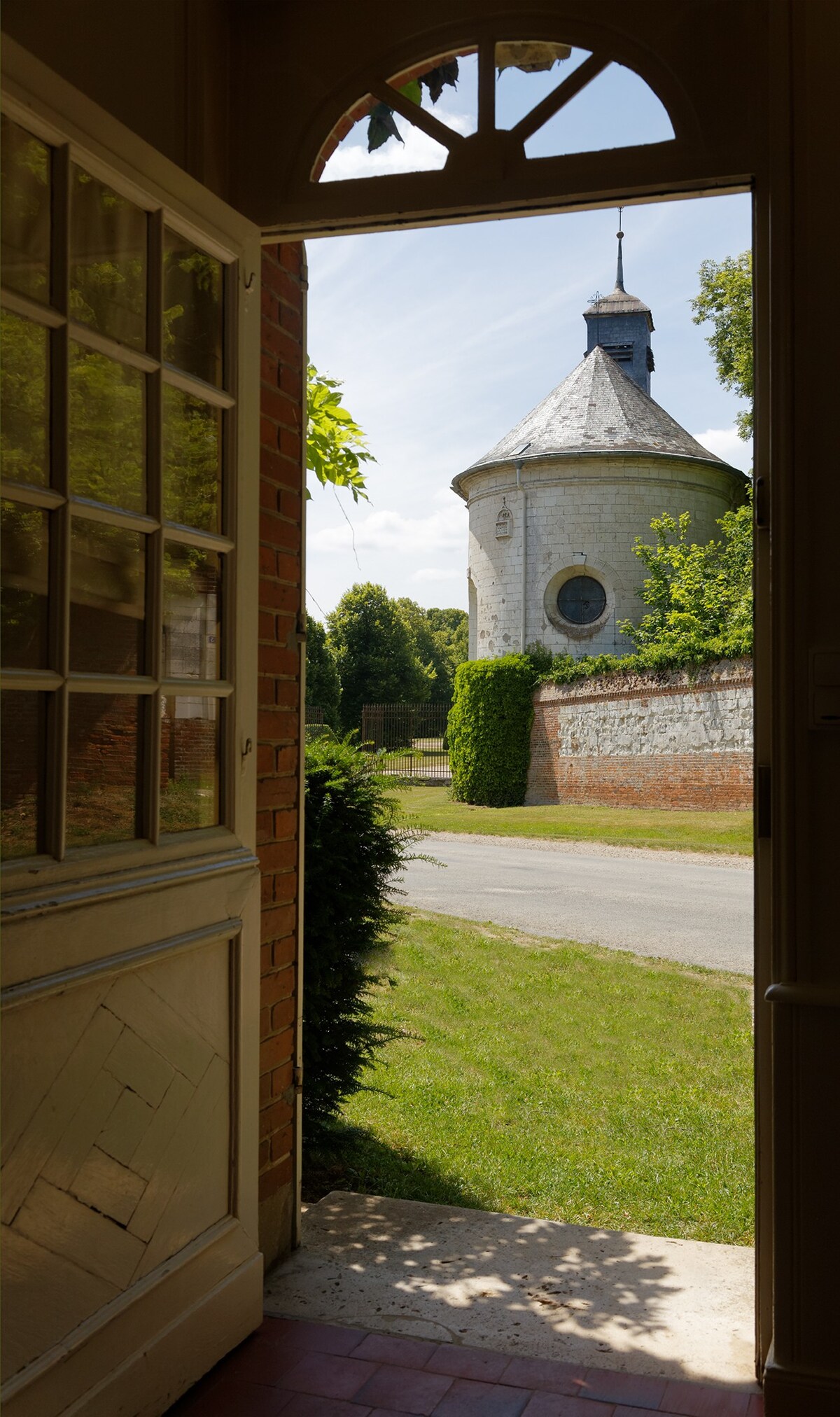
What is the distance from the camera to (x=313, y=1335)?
2.67 meters

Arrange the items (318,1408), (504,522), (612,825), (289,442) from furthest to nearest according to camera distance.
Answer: (504,522), (612,825), (289,442), (318,1408)

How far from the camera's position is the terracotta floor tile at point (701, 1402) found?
92.2 inches

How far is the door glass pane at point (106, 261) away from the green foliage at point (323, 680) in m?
25.4

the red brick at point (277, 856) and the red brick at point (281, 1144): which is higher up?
the red brick at point (277, 856)

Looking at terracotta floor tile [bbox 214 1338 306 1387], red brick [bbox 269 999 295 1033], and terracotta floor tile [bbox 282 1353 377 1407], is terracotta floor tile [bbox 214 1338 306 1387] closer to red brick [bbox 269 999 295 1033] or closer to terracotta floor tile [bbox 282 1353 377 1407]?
terracotta floor tile [bbox 282 1353 377 1407]

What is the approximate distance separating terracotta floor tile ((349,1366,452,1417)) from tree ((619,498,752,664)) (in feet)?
54.6

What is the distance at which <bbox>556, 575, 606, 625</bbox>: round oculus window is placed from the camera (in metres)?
23.4

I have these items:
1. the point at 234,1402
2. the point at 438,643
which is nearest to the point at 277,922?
the point at 234,1402

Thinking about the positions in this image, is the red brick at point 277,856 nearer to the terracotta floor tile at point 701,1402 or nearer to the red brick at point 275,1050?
the red brick at point 275,1050

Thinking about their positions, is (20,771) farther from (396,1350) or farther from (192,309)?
(396,1350)

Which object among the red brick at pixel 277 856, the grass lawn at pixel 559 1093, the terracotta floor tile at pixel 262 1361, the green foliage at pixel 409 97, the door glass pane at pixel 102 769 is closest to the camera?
the door glass pane at pixel 102 769

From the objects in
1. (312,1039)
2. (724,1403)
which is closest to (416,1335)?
(724,1403)

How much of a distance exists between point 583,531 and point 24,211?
21.8 m

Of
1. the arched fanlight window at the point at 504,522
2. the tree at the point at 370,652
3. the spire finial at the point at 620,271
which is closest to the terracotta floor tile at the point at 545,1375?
the arched fanlight window at the point at 504,522
